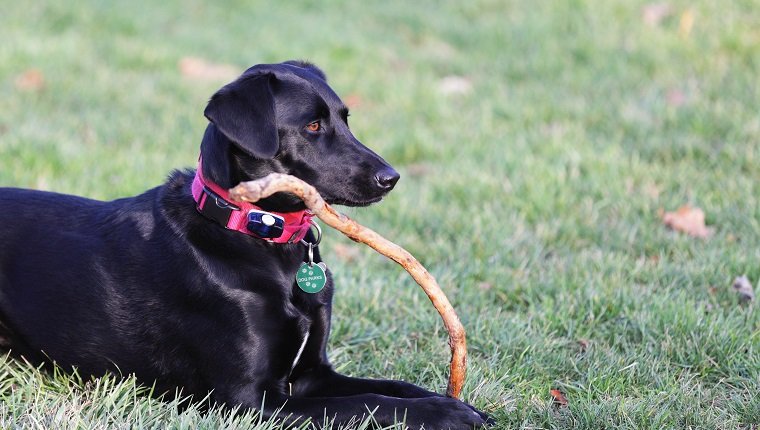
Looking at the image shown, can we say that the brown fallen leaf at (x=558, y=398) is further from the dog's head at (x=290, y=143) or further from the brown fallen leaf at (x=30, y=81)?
the brown fallen leaf at (x=30, y=81)

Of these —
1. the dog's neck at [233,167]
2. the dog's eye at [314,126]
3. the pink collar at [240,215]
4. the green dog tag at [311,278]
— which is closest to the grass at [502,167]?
the green dog tag at [311,278]

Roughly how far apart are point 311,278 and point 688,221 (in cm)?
270

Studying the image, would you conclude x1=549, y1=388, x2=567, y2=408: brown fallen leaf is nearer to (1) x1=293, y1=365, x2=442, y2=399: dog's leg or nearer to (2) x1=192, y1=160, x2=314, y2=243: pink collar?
(1) x1=293, y1=365, x2=442, y2=399: dog's leg

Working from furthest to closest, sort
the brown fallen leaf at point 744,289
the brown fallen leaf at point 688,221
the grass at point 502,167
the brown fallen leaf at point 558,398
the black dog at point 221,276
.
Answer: the brown fallen leaf at point 688,221
the brown fallen leaf at point 744,289
the grass at point 502,167
the brown fallen leaf at point 558,398
the black dog at point 221,276

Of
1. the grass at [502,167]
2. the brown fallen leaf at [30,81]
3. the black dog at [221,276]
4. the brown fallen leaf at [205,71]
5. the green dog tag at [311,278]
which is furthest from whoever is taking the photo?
the brown fallen leaf at [205,71]

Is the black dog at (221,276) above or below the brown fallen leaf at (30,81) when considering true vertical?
above

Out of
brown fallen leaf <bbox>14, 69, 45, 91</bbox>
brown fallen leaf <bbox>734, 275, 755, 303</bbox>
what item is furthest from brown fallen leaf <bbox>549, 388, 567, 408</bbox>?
brown fallen leaf <bbox>14, 69, 45, 91</bbox>

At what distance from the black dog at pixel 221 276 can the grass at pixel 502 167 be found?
0.55 feet

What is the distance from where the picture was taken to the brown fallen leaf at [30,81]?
7.06m

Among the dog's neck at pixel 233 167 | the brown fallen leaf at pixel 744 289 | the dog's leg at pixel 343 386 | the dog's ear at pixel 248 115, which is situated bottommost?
the brown fallen leaf at pixel 744 289

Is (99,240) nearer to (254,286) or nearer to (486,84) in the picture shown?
(254,286)

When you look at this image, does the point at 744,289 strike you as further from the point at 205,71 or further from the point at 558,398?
the point at 205,71

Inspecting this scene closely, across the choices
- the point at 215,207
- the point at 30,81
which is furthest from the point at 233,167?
the point at 30,81

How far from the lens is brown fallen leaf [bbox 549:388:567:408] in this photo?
329cm
